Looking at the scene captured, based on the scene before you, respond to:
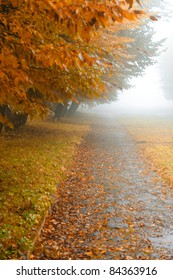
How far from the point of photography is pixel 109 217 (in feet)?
25.7

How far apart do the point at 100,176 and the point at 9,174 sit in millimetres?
3412

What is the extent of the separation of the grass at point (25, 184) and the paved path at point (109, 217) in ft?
1.05

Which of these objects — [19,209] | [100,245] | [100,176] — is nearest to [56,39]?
[19,209]

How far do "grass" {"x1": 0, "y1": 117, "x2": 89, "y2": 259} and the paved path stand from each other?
1.05 feet

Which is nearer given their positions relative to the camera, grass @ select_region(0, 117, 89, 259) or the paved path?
grass @ select_region(0, 117, 89, 259)

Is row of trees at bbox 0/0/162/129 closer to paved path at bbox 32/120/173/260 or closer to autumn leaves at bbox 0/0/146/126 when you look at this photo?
autumn leaves at bbox 0/0/146/126

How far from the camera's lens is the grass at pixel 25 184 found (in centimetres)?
594

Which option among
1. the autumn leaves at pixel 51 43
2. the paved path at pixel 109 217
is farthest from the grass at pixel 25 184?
the autumn leaves at pixel 51 43

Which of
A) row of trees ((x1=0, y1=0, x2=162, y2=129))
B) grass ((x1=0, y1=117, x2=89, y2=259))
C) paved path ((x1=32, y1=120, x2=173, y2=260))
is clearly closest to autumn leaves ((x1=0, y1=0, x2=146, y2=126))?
row of trees ((x1=0, y1=0, x2=162, y2=129))

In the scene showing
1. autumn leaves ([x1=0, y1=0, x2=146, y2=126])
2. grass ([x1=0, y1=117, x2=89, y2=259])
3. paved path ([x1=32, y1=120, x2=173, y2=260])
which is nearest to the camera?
autumn leaves ([x1=0, y1=0, x2=146, y2=126])

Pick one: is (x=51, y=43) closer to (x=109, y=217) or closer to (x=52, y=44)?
(x=52, y=44)

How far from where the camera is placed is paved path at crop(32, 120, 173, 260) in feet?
20.1
